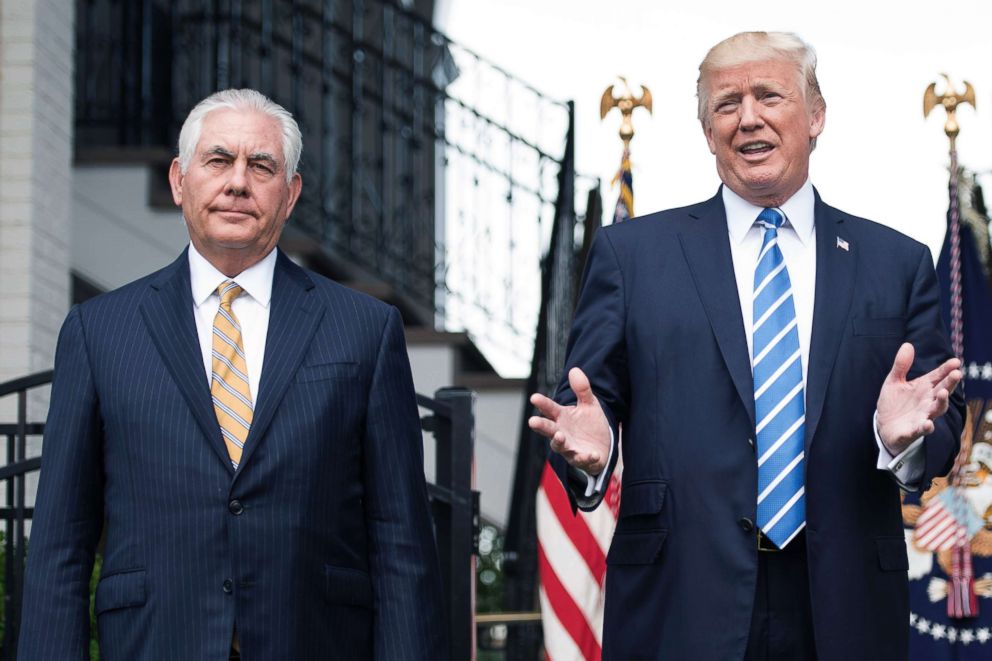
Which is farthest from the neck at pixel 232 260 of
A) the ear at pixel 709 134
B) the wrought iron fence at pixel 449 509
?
the wrought iron fence at pixel 449 509

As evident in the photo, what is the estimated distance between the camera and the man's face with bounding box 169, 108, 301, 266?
3625 mm

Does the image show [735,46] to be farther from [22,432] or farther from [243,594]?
[22,432]

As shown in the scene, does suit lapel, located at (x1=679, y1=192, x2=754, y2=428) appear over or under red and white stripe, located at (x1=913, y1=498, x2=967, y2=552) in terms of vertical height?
over

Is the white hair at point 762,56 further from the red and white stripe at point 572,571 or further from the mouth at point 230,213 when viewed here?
the red and white stripe at point 572,571

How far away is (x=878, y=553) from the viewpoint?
136 inches

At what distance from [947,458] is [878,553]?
0.80 feet

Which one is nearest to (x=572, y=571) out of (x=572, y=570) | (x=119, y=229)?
(x=572, y=570)

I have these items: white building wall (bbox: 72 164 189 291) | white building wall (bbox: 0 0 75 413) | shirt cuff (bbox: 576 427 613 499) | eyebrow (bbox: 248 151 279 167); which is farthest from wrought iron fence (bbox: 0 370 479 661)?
white building wall (bbox: 72 164 189 291)

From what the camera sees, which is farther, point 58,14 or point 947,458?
point 58,14

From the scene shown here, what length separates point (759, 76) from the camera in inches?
144

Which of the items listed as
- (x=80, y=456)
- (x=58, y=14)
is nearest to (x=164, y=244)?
(x=58, y=14)

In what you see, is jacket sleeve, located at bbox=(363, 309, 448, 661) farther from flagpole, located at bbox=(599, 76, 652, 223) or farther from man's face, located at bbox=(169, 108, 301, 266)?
flagpole, located at bbox=(599, 76, 652, 223)

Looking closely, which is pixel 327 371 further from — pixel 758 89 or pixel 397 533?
pixel 758 89

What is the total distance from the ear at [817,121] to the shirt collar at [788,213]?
107 mm
